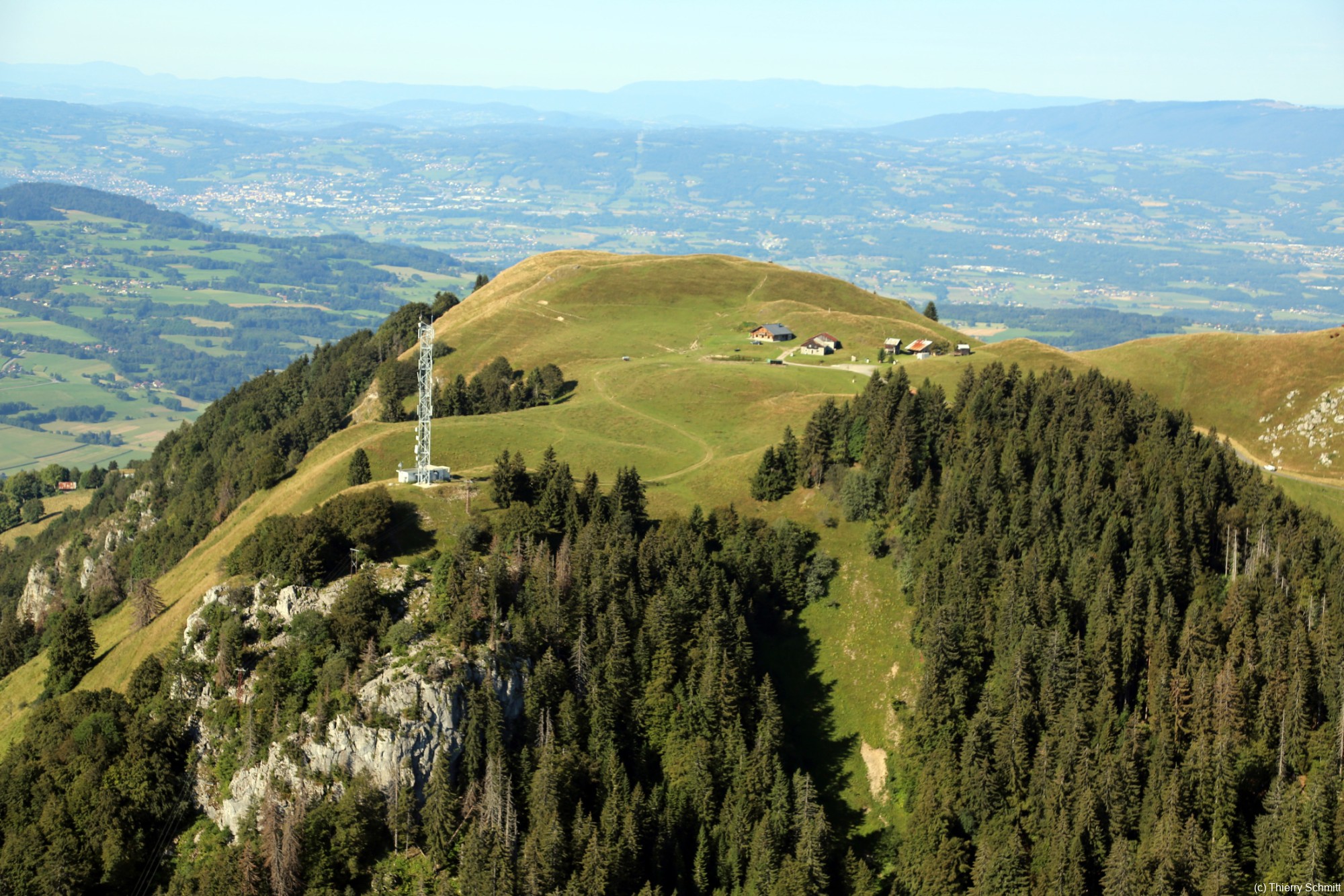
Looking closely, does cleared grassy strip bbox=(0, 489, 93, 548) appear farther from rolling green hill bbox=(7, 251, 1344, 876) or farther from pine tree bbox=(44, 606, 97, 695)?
pine tree bbox=(44, 606, 97, 695)

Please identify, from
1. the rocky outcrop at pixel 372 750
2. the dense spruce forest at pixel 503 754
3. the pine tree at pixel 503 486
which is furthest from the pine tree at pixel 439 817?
the pine tree at pixel 503 486

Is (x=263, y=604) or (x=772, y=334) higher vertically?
(x=772, y=334)

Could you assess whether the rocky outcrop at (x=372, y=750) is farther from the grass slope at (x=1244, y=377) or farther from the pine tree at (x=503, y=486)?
the grass slope at (x=1244, y=377)

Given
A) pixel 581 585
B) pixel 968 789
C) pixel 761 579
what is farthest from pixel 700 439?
pixel 968 789

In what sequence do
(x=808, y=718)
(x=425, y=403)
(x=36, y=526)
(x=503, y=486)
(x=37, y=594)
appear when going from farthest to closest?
(x=36, y=526)
(x=37, y=594)
(x=425, y=403)
(x=503, y=486)
(x=808, y=718)

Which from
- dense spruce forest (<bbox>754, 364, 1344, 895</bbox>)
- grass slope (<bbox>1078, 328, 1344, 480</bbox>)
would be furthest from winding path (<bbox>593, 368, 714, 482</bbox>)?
grass slope (<bbox>1078, 328, 1344, 480</bbox>)

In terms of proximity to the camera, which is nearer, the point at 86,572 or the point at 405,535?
the point at 405,535

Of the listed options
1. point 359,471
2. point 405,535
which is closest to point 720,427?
point 359,471

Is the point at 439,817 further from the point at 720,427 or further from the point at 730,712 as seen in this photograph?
the point at 720,427
